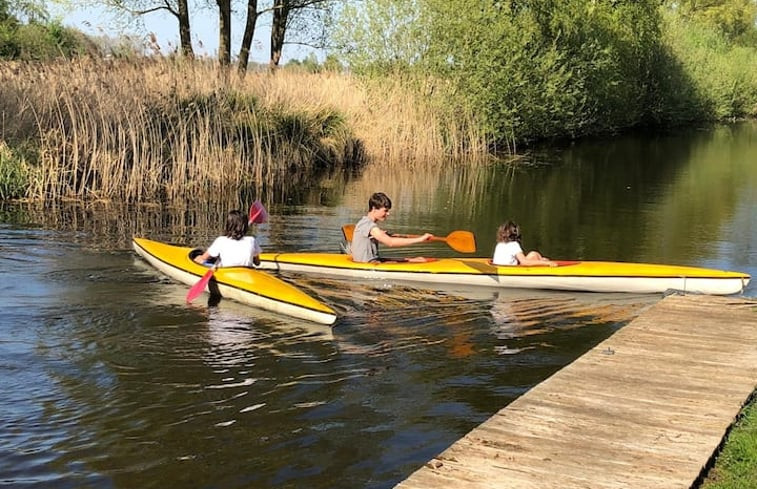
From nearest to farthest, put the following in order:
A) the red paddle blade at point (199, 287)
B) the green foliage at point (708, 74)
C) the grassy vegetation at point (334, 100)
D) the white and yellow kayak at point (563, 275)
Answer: the red paddle blade at point (199, 287) → the white and yellow kayak at point (563, 275) → the grassy vegetation at point (334, 100) → the green foliage at point (708, 74)

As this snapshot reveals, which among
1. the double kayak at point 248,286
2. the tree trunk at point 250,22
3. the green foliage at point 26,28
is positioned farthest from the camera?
the tree trunk at point 250,22

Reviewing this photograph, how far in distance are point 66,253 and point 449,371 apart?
558 cm

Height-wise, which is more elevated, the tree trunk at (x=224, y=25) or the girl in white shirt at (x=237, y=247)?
the tree trunk at (x=224, y=25)

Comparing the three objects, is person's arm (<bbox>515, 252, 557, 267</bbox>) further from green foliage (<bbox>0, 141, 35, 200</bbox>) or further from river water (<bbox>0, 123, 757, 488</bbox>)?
green foliage (<bbox>0, 141, 35, 200</bbox>)

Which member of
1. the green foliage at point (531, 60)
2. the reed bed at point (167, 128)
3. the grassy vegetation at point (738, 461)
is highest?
the green foliage at point (531, 60)

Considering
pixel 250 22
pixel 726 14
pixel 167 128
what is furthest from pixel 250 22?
pixel 726 14

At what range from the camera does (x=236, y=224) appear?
804 centimetres

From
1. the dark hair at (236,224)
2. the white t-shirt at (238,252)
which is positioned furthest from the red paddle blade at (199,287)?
the dark hair at (236,224)

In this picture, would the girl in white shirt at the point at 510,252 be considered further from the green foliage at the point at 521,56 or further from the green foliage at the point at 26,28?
the green foliage at the point at 26,28

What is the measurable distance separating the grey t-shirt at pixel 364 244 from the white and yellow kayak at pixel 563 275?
0.09 m

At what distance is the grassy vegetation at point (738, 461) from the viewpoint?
3.77 m

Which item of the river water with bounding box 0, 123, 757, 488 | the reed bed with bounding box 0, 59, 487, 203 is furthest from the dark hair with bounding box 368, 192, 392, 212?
the reed bed with bounding box 0, 59, 487, 203

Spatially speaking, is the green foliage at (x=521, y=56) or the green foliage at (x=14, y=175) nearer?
the green foliage at (x=14, y=175)

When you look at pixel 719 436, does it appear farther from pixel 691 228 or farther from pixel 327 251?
pixel 691 228
